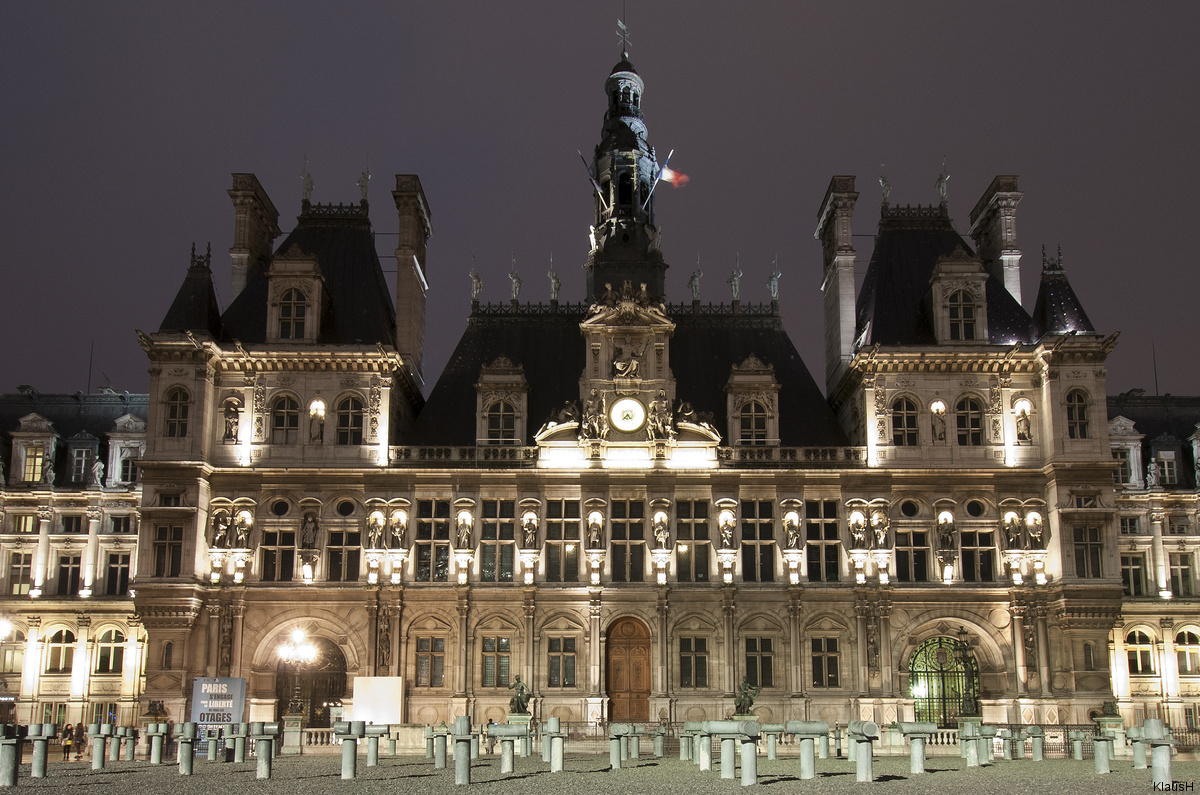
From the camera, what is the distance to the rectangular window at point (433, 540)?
50.2 m

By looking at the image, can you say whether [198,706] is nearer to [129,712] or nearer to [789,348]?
[129,712]

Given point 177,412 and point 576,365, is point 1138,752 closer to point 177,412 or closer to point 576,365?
point 576,365

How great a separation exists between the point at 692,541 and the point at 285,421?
17.0m

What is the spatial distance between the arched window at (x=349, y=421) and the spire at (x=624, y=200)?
1143cm

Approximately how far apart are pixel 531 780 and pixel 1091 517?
93.1ft

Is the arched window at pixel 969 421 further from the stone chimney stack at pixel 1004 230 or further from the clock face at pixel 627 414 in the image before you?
the clock face at pixel 627 414

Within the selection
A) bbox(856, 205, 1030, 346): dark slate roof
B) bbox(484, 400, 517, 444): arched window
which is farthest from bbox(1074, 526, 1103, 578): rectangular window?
bbox(484, 400, 517, 444): arched window

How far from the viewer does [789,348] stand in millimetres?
57344

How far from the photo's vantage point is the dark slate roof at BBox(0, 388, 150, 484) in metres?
62.2

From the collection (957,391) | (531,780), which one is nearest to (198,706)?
(531,780)

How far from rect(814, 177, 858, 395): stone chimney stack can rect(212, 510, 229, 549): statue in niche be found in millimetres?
26216

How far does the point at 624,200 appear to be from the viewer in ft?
190

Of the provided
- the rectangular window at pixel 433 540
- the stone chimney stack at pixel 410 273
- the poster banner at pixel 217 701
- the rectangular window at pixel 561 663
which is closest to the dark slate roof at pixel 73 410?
the stone chimney stack at pixel 410 273


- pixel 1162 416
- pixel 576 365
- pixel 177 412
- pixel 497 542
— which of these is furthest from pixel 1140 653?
pixel 177 412
